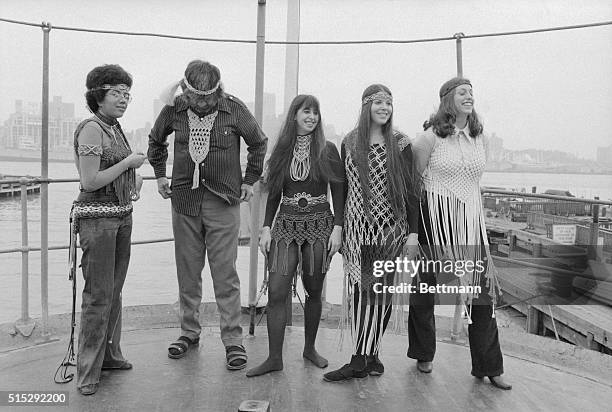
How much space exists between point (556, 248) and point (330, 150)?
18.8 feet

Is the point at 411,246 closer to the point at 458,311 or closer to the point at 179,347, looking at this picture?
the point at 458,311

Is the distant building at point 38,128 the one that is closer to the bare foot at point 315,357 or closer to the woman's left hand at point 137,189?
the woman's left hand at point 137,189

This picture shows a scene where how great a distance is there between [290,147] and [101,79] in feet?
2.74

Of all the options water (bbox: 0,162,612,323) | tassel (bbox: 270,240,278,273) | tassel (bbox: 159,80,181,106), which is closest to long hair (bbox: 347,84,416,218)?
tassel (bbox: 270,240,278,273)

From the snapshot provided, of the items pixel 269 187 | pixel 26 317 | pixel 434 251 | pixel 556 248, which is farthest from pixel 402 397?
pixel 556 248

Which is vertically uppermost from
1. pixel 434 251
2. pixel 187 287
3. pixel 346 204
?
pixel 346 204

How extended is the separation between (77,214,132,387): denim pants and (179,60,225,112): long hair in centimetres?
62

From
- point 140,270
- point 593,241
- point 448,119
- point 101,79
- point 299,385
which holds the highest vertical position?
point 101,79

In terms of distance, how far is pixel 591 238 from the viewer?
259 inches

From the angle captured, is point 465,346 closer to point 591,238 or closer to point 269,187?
point 269,187

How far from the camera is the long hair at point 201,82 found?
275 cm

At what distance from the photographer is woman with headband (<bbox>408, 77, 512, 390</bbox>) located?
2555mm

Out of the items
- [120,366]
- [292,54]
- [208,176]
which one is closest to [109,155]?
[208,176]

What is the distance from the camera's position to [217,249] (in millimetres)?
2846
